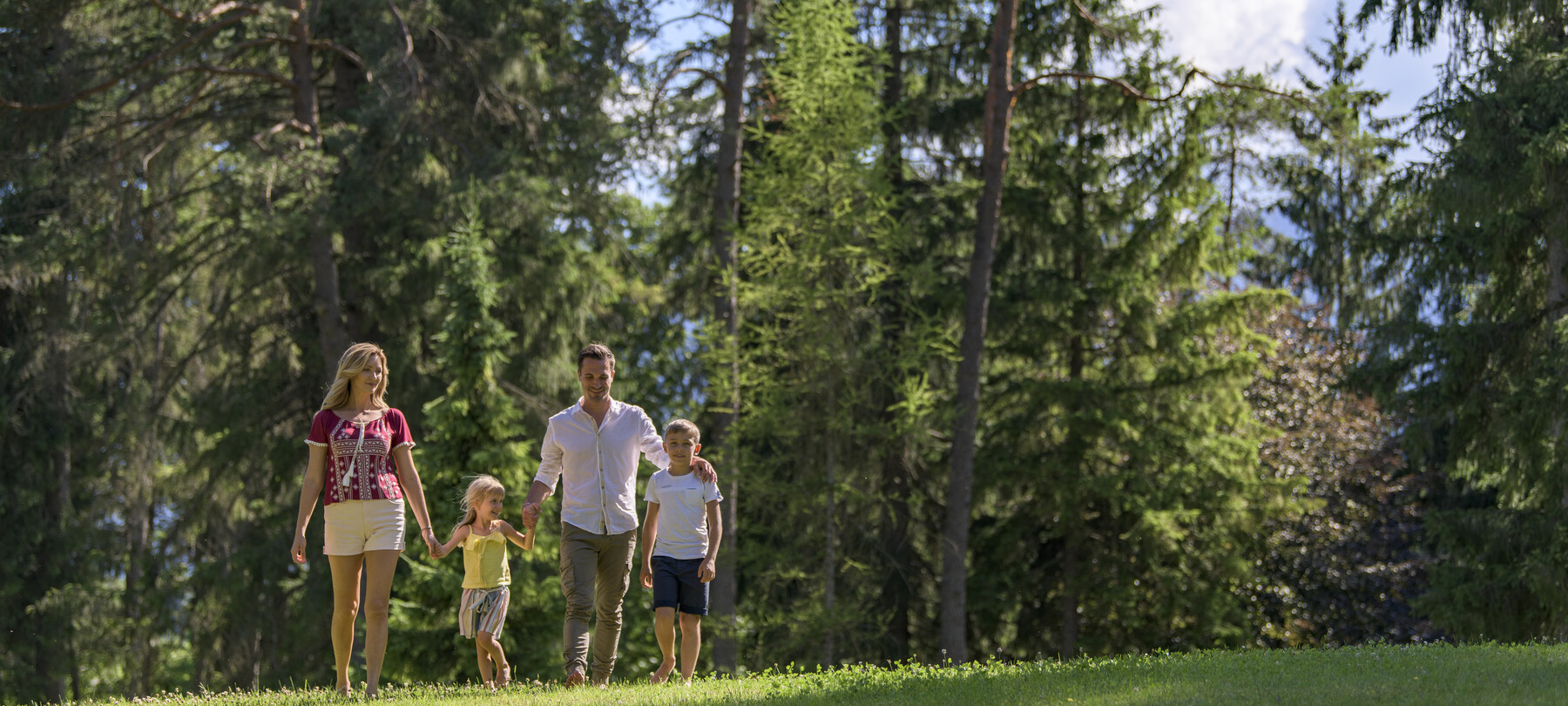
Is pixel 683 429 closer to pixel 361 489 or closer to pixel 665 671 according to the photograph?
pixel 665 671

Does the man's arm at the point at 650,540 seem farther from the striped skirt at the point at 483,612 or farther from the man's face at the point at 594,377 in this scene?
the striped skirt at the point at 483,612

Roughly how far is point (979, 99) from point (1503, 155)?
8288 millimetres

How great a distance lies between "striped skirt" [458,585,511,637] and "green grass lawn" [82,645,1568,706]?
0.47 metres

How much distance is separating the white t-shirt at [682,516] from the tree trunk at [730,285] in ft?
27.0

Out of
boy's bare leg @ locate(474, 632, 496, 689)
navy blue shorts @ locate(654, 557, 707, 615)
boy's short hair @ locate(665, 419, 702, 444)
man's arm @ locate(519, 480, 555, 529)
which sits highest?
boy's short hair @ locate(665, 419, 702, 444)

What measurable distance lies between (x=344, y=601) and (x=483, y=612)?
55.9 inches

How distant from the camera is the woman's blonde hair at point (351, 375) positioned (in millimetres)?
7059

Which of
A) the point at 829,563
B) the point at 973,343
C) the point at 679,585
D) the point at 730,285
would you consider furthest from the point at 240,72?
the point at 679,585

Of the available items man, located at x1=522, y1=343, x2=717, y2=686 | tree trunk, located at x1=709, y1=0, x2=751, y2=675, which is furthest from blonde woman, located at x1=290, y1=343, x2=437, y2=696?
tree trunk, located at x1=709, y1=0, x2=751, y2=675

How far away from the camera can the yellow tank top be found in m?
8.53

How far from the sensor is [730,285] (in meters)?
17.1

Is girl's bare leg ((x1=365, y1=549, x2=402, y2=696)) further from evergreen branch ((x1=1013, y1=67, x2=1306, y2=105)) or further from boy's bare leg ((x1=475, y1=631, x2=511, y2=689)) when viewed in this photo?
evergreen branch ((x1=1013, y1=67, x2=1306, y2=105))

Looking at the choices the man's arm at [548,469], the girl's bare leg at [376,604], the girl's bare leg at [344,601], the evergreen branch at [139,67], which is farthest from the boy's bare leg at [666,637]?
the evergreen branch at [139,67]

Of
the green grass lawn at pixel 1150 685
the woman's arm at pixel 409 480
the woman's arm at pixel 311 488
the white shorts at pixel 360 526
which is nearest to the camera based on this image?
the green grass lawn at pixel 1150 685
